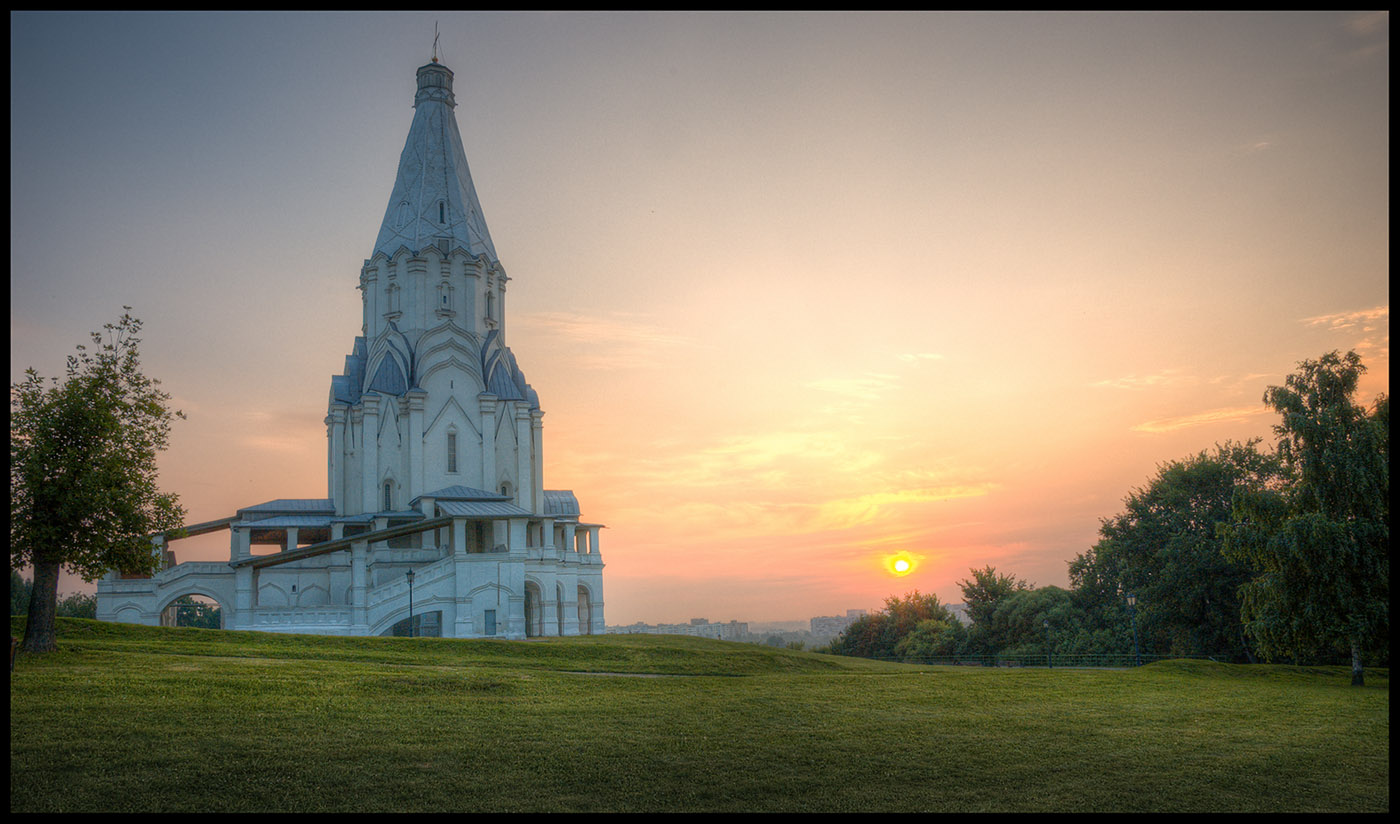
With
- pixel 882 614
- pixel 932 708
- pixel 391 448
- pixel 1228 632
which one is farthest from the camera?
pixel 882 614

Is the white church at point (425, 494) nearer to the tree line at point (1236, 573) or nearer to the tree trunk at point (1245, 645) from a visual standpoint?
the tree line at point (1236, 573)

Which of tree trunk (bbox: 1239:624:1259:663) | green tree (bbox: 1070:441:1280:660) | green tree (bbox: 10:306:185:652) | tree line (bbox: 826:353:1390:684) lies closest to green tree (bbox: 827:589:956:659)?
tree line (bbox: 826:353:1390:684)

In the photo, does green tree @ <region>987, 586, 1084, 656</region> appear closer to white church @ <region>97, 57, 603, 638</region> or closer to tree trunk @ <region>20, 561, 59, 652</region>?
white church @ <region>97, 57, 603, 638</region>

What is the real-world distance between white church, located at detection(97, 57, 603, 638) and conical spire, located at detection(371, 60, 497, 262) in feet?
0.32

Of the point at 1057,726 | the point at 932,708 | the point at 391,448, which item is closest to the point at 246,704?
the point at 932,708

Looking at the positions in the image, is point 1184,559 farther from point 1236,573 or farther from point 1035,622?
point 1035,622

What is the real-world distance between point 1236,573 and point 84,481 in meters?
45.3

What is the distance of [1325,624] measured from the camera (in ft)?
102

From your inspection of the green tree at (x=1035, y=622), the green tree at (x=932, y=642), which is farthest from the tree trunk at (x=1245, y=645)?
the green tree at (x=932, y=642)

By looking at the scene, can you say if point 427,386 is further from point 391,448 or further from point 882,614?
point 882,614

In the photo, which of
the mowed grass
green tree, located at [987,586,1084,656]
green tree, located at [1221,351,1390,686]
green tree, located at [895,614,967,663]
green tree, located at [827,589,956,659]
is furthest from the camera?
green tree, located at [827,589,956,659]

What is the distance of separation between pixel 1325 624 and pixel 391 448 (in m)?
45.4

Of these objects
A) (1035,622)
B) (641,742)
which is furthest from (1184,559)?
(641,742)

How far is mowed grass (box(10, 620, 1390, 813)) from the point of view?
42.2 feet
